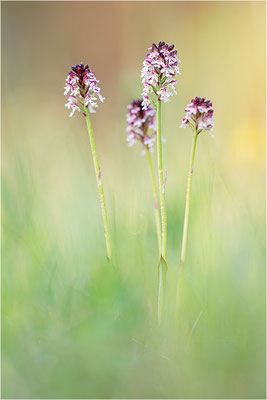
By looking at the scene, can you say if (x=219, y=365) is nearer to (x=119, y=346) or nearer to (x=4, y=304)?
(x=119, y=346)

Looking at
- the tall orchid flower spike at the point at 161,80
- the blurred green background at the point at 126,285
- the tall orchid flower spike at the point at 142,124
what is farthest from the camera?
the tall orchid flower spike at the point at 142,124

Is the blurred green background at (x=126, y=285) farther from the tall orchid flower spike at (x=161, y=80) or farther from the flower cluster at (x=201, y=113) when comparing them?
the flower cluster at (x=201, y=113)

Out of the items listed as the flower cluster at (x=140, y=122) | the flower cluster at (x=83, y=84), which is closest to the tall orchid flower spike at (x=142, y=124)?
the flower cluster at (x=140, y=122)

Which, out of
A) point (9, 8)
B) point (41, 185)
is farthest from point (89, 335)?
point (9, 8)

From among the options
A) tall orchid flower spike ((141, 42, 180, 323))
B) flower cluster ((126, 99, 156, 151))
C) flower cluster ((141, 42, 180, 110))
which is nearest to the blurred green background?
tall orchid flower spike ((141, 42, 180, 323))

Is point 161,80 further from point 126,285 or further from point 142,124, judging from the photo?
point 126,285

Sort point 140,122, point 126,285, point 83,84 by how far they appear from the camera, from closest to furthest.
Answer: point 126,285 → point 83,84 → point 140,122

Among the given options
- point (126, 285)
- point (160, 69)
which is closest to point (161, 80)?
point (160, 69)

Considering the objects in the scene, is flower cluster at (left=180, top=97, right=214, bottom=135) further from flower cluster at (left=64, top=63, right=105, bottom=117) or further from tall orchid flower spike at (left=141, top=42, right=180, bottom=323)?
flower cluster at (left=64, top=63, right=105, bottom=117)

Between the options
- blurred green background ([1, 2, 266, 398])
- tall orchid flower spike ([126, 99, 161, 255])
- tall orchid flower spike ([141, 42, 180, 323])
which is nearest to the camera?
blurred green background ([1, 2, 266, 398])
